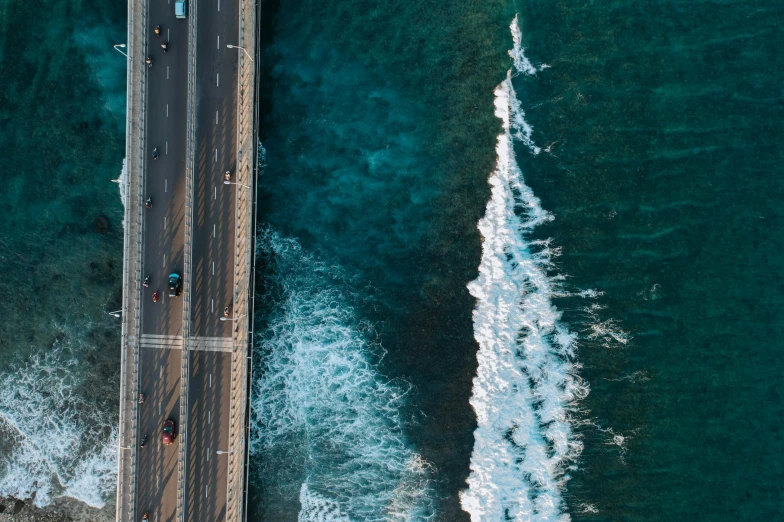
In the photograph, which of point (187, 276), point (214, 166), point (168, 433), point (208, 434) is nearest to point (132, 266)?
point (187, 276)

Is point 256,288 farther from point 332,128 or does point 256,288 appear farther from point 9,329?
point 9,329

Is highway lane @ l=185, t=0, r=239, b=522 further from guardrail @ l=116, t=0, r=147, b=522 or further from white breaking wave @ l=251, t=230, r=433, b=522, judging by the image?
guardrail @ l=116, t=0, r=147, b=522

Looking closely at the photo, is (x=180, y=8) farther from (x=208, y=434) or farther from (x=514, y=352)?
(x=514, y=352)

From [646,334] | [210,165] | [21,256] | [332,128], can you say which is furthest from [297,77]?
[646,334]

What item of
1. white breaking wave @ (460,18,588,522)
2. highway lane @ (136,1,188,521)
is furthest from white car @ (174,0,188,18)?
white breaking wave @ (460,18,588,522)

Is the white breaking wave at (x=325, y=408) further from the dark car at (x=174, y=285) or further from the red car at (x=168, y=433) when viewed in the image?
the dark car at (x=174, y=285)

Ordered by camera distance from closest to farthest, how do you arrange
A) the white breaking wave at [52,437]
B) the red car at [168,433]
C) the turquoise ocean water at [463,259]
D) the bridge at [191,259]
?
the red car at [168,433], the bridge at [191,259], the turquoise ocean water at [463,259], the white breaking wave at [52,437]

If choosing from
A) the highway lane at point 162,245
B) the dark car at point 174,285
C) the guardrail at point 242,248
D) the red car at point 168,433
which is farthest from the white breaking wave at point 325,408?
the dark car at point 174,285
